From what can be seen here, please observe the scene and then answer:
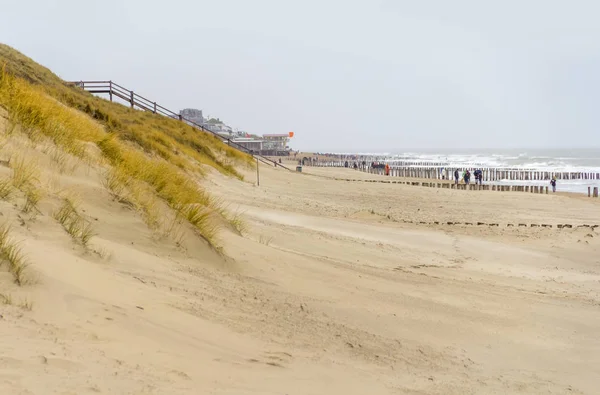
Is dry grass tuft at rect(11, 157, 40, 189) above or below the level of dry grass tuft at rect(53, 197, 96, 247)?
above

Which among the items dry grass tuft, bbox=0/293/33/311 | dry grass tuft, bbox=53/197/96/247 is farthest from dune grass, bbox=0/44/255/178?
dry grass tuft, bbox=0/293/33/311

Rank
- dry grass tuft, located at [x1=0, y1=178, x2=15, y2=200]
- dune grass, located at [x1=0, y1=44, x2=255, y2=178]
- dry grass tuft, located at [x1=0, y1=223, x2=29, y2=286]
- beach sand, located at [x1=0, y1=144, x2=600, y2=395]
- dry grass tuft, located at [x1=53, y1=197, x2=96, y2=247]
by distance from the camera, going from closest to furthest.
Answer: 1. beach sand, located at [x1=0, y1=144, x2=600, y2=395]
2. dry grass tuft, located at [x1=0, y1=223, x2=29, y2=286]
3. dry grass tuft, located at [x1=0, y1=178, x2=15, y2=200]
4. dry grass tuft, located at [x1=53, y1=197, x2=96, y2=247]
5. dune grass, located at [x1=0, y1=44, x2=255, y2=178]

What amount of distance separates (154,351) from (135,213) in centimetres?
276

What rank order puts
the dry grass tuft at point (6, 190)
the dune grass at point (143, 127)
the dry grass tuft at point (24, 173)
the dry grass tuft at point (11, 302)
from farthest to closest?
the dune grass at point (143, 127) → the dry grass tuft at point (24, 173) → the dry grass tuft at point (6, 190) → the dry grass tuft at point (11, 302)

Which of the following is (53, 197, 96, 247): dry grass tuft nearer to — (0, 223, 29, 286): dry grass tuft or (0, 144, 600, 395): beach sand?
(0, 144, 600, 395): beach sand

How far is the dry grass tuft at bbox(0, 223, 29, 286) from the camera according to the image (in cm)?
394

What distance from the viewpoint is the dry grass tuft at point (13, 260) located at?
155 inches

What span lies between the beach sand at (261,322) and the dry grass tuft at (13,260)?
0.07 metres

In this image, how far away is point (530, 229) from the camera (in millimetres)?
17125

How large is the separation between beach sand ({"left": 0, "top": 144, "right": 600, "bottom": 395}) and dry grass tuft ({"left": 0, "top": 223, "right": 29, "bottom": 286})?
7 cm

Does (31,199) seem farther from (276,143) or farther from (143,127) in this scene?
(276,143)

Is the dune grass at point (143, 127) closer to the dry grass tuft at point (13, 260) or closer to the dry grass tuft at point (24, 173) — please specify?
the dry grass tuft at point (24, 173)

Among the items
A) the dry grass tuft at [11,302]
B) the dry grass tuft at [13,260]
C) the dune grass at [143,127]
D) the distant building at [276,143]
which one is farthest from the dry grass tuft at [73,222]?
the distant building at [276,143]

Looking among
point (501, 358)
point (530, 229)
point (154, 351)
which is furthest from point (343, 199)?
point (154, 351)
